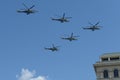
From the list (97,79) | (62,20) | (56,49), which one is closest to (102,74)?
(97,79)

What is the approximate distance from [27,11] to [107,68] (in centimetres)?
4661

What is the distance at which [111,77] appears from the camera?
449 ft

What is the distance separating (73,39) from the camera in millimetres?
110562

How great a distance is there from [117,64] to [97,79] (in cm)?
767

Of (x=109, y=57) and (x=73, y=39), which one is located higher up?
(x=109, y=57)

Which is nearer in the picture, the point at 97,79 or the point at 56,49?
the point at 56,49

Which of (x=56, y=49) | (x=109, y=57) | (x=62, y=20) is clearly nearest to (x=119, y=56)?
(x=109, y=57)

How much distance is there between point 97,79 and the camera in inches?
5418

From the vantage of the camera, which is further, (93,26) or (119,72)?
(119,72)

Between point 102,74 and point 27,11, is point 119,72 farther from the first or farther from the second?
point 27,11

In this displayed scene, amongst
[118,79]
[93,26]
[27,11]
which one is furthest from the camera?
[118,79]

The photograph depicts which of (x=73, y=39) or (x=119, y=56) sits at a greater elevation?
(x=119, y=56)

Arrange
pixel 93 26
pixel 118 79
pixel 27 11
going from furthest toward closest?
1. pixel 118 79
2. pixel 93 26
3. pixel 27 11

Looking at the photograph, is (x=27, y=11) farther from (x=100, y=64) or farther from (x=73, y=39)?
(x=100, y=64)
